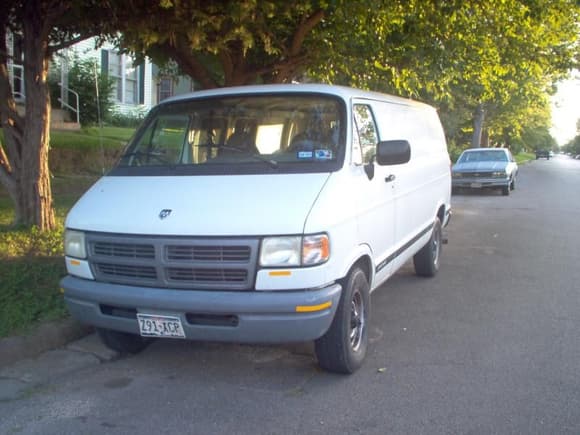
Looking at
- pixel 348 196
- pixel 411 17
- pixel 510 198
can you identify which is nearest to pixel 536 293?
pixel 348 196

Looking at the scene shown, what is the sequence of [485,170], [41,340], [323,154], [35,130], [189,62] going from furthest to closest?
[485,170] → [189,62] → [35,130] → [41,340] → [323,154]

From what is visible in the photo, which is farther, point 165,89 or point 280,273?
point 165,89

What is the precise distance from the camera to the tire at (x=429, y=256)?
7.70m

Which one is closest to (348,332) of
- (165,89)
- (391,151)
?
(391,151)

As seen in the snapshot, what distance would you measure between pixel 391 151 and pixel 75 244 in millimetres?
2508

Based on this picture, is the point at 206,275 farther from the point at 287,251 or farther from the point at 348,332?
the point at 348,332

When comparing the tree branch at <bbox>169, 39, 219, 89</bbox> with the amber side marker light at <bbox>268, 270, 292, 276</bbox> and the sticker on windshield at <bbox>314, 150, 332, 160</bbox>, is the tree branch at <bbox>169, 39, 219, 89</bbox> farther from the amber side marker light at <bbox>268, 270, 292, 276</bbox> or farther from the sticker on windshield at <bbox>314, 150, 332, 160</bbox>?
the amber side marker light at <bbox>268, 270, 292, 276</bbox>

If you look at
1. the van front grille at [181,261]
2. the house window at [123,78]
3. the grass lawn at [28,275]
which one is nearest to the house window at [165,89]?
the house window at [123,78]

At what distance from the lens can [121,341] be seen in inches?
199

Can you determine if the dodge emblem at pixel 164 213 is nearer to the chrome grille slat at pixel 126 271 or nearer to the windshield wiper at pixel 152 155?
the chrome grille slat at pixel 126 271

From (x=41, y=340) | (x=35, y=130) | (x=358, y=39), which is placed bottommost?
(x=41, y=340)

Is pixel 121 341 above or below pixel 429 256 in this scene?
below

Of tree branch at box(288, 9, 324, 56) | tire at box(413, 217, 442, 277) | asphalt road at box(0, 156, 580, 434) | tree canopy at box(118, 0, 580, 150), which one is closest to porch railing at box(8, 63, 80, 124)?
tree canopy at box(118, 0, 580, 150)

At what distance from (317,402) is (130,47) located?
557cm
